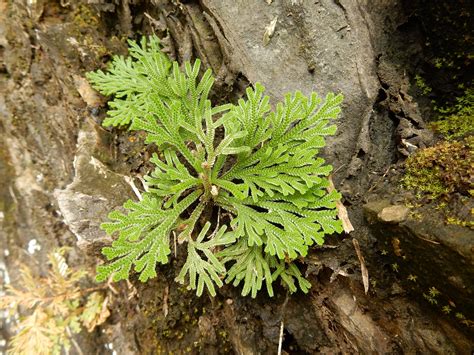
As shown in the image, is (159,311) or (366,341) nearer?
(366,341)

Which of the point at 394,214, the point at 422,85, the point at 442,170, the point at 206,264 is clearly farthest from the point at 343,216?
the point at 422,85

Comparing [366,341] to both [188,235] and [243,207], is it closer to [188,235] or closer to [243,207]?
[243,207]

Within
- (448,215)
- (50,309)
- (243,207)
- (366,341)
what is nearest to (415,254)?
(448,215)

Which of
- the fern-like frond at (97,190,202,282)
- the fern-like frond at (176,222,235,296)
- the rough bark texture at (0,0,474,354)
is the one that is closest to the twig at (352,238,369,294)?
the rough bark texture at (0,0,474,354)

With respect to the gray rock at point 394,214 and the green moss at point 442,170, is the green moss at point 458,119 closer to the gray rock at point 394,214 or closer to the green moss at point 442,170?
the green moss at point 442,170

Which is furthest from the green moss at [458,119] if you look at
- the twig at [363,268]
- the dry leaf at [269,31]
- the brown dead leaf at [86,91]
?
the brown dead leaf at [86,91]

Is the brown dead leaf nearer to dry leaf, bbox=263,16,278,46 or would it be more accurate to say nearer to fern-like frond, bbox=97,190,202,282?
fern-like frond, bbox=97,190,202,282
